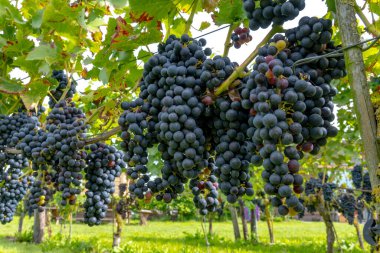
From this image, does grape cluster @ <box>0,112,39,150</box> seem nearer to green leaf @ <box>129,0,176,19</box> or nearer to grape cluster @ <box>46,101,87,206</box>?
grape cluster @ <box>46,101,87,206</box>

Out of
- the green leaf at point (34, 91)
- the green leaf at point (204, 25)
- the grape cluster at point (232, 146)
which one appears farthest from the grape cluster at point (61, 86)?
the grape cluster at point (232, 146)

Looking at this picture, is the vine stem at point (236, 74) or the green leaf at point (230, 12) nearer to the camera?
the vine stem at point (236, 74)

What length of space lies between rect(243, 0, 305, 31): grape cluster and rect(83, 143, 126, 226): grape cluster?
144 cm

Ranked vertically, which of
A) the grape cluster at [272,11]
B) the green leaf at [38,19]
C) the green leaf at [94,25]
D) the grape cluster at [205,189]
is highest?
the green leaf at [94,25]

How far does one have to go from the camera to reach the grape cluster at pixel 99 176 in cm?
245

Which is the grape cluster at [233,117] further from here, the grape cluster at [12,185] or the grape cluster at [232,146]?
the grape cluster at [12,185]

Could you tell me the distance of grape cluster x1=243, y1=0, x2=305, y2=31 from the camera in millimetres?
1198

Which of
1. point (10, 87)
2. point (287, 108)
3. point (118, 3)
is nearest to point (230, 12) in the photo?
point (118, 3)

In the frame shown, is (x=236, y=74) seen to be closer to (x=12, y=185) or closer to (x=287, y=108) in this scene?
(x=287, y=108)

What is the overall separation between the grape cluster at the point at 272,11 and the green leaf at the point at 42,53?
55.0 inches

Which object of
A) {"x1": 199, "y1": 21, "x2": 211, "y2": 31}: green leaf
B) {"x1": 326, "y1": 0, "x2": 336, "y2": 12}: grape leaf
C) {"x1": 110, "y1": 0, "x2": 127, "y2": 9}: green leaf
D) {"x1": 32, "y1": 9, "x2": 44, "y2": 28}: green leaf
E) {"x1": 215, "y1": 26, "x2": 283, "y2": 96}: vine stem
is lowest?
{"x1": 215, "y1": 26, "x2": 283, "y2": 96}: vine stem

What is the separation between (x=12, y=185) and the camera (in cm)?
376

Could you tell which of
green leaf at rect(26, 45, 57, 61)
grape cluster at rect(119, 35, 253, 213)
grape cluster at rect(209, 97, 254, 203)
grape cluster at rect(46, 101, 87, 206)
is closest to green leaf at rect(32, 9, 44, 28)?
green leaf at rect(26, 45, 57, 61)

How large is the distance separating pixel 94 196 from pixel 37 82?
86 cm
